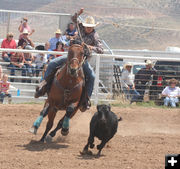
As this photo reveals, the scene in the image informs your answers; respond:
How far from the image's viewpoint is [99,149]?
23.2 ft

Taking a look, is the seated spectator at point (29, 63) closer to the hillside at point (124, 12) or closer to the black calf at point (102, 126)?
the black calf at point (102, 126)

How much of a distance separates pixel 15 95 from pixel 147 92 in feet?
11.9

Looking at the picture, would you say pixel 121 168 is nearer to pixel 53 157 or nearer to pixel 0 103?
pixel 53 157

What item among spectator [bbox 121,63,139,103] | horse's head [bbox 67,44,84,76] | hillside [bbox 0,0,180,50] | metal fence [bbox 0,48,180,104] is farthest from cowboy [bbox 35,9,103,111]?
hillside [bbox 0,0,180,50]

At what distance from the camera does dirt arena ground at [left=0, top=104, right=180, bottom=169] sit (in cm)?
638

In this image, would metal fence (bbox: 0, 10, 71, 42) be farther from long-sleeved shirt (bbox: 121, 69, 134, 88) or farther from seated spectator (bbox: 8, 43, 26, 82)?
long-sleeved shirt (bbox: 121, 69, 134, 88)

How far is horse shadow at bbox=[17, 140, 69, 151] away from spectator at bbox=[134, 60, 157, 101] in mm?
5191

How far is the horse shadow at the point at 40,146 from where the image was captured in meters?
7.39

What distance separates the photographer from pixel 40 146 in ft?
24.9

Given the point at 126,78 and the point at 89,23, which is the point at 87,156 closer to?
the point at 89,23

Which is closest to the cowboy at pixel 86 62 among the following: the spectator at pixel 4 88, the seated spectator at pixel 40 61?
the spectator at pixel 4 88

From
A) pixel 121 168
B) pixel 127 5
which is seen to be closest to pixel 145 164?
pixel 121 168

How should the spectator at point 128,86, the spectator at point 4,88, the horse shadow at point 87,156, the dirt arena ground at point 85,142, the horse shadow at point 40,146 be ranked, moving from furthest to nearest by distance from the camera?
the spectator at point 128,86
the spectator at point 4,88
the horse shadow at point 40,146
the horse shadow at point 87,156
the dirt arena ground at point 85,142

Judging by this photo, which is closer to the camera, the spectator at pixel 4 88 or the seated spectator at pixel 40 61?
the spectator at pixel 4 88
